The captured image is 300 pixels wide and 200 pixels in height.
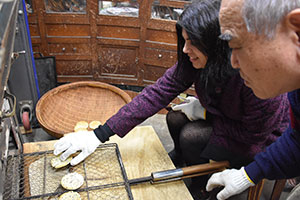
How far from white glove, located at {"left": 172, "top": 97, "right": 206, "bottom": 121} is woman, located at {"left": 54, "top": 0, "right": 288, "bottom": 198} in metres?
0.05

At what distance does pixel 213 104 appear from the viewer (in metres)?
1.25

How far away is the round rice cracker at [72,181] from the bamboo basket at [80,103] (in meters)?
0.79

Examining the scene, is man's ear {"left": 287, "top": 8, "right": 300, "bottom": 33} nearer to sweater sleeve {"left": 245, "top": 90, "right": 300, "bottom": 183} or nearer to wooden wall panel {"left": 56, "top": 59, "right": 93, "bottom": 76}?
sweater sleeve {"left": 245, "top": 90, "right": 300, "bottom": 183}

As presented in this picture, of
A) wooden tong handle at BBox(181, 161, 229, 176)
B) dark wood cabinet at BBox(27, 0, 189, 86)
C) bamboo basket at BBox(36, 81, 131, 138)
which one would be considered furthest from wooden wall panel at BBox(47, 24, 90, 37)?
wooden tong handle at BBox(181, 161, 229, 176)

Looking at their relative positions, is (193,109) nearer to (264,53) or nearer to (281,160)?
(281,160)

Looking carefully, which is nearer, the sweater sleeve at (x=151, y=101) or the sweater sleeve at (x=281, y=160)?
the sweater sleeve at (x=281, y=160)

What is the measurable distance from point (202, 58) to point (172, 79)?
0.28 m

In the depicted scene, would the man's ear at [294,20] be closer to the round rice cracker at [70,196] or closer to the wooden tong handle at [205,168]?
the wooden tong handle at [205,168]

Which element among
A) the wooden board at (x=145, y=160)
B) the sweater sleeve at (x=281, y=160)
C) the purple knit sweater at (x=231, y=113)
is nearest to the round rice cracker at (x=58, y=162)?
the wooden board at (x=145, y=160)

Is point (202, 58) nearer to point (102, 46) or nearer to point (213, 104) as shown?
point (213, 104)

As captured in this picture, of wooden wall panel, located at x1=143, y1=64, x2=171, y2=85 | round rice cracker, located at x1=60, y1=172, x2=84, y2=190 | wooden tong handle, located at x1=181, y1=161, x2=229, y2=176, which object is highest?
round rice cracker, located at x1=60, y1=172, x2=84, y2=190

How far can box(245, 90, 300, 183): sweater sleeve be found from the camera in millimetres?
911

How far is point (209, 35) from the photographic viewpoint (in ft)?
3.18

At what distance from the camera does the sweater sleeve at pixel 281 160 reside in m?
0.91
